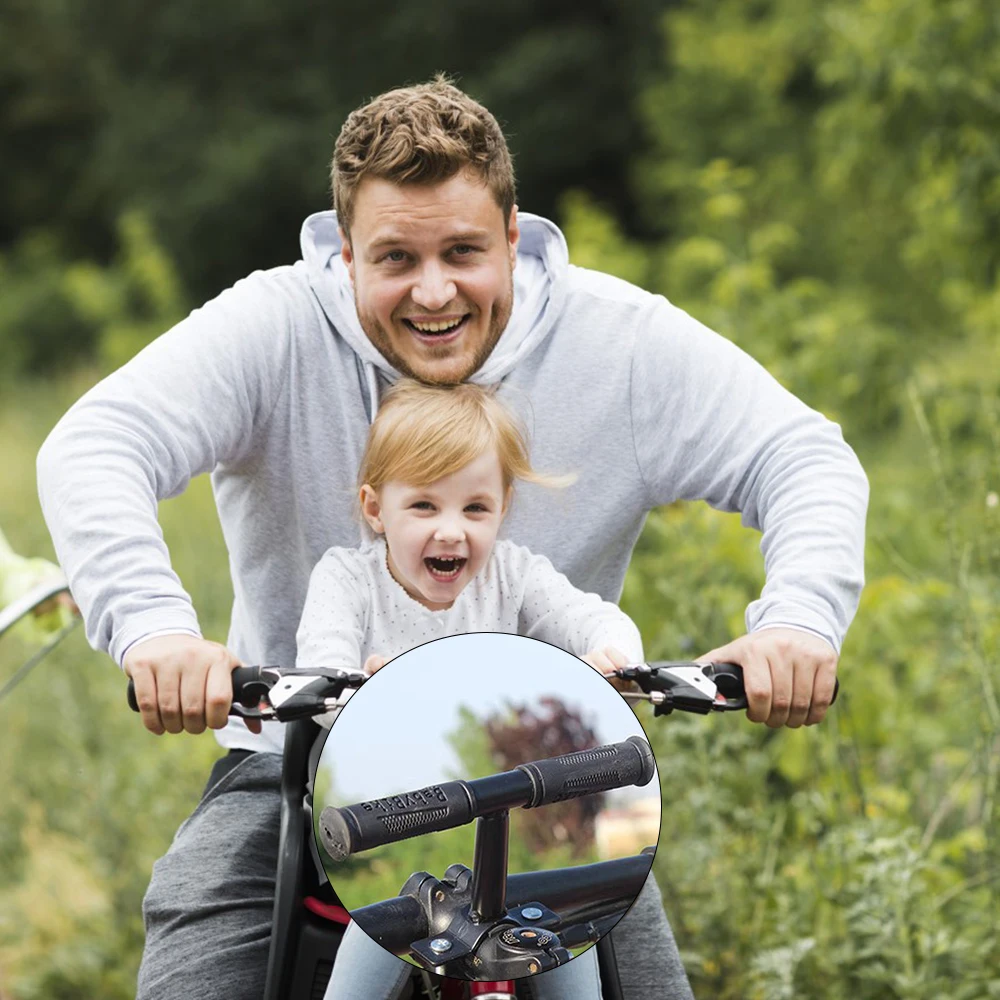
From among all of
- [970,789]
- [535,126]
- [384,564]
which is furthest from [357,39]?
[384,564]

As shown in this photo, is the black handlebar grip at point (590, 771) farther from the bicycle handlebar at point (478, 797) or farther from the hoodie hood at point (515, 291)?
the hoodie hood at point (515, 291)

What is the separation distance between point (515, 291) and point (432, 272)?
0.91ft

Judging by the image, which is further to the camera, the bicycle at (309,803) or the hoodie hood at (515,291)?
the hoodie hood at (515,291)

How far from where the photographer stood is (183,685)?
5.36 ft

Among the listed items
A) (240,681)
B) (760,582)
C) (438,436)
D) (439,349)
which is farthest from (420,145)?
(760,582)

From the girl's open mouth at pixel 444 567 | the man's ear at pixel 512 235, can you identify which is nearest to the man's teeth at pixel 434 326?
the man's ear at pixel 512 235

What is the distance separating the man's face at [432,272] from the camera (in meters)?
1.93

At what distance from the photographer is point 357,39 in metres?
17.9

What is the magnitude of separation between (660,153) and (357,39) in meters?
4.37

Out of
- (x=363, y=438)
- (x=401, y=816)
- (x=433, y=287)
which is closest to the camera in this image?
(x=401, y=816)

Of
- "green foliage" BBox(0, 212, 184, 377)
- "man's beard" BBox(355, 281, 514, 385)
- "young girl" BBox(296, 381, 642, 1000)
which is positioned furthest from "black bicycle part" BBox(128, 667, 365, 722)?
"green foliage" BBox(0, 212, 184, 377)

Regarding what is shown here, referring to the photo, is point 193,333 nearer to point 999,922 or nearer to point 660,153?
point 999,922

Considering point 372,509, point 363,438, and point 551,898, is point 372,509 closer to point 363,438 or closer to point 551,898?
point 363,438

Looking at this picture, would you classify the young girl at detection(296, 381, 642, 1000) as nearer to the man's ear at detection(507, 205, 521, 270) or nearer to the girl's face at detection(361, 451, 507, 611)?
the girl's face at detection(361, 451, 507, 611)
